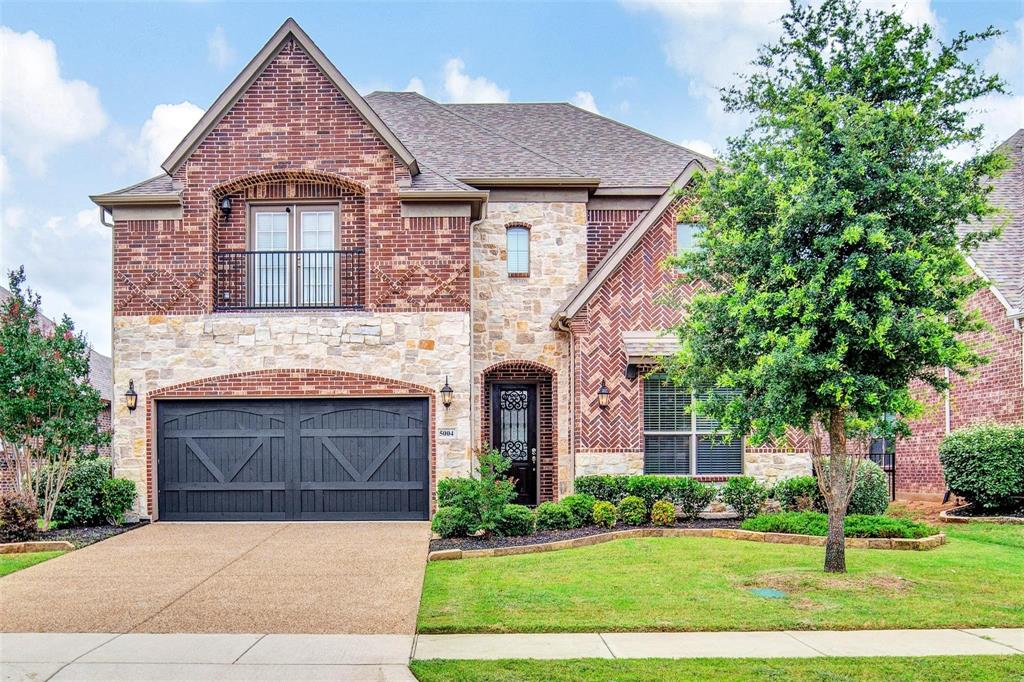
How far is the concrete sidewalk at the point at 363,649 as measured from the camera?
A: 21.2 feet

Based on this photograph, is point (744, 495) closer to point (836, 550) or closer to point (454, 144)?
point (836, 550)

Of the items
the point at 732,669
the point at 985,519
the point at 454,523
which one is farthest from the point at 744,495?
the point at 732,669

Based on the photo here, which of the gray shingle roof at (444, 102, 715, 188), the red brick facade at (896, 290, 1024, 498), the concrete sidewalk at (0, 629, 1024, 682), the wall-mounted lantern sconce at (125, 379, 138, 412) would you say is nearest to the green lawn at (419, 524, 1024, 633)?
the concrete sidewalk at (0, 629, 1024, 682)

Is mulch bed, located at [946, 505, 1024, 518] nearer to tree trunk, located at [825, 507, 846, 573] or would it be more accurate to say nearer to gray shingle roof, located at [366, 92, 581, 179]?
tree trunk, located at [825, 507, 846, 573]

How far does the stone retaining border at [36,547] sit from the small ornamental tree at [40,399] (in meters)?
1.43

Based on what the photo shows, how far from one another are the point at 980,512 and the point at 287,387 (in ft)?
39.8

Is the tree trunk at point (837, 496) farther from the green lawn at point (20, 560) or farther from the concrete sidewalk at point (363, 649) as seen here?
the green lawn at point (20, 560)

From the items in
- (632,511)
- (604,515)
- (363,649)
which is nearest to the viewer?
(363,649)

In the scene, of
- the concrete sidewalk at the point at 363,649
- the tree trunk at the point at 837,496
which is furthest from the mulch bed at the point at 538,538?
the concrete sidewalk at the point at 363,649

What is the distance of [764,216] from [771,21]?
2.33 meters

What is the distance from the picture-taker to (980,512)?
49.7 feet

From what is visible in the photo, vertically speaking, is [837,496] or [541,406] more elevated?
[541,406]

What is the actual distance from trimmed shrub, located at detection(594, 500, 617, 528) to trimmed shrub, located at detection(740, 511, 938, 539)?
1.95 metres

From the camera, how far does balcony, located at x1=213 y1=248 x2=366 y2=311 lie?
15234 millimetres
